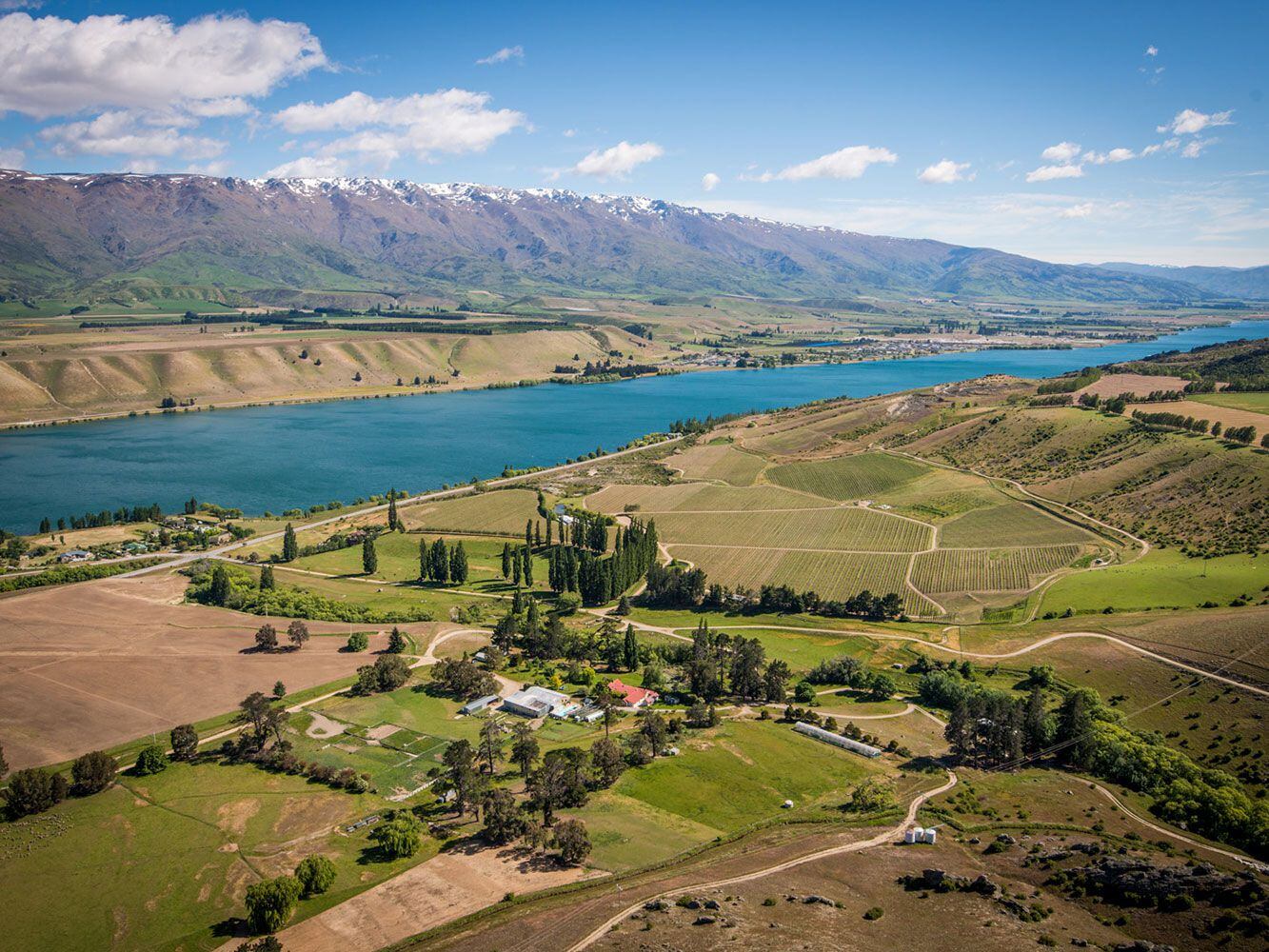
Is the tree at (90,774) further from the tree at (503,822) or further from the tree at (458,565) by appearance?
the tree at (458,565)

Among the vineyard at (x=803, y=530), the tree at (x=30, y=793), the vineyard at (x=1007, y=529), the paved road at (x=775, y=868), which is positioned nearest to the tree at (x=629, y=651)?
the paved road at (x=775, y=868)

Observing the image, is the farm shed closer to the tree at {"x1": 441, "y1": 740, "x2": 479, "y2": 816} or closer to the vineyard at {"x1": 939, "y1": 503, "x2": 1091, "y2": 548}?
the tree at {"x1": 441, "y1": 740, "x2": 479, "y2": 816}

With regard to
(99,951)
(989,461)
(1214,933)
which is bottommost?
(99,951)

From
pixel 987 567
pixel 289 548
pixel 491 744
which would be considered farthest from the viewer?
pixel 289 548

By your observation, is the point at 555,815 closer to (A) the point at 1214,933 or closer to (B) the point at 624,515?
(A) the point at 1214,933

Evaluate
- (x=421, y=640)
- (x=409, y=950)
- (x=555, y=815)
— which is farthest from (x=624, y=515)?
(x=409, y=950)

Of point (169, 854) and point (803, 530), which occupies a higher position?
point (803, 530)

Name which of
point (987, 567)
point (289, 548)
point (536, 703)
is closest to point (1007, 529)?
point (987, 567)

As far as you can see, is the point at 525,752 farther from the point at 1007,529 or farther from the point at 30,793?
the point at 1007,529
